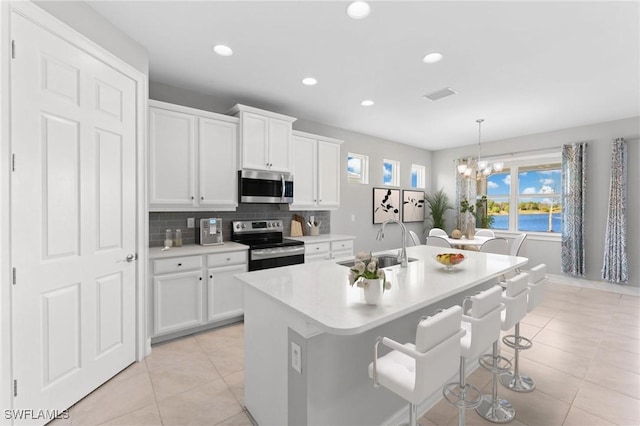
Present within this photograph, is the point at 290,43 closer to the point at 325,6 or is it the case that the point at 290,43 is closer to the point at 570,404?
the point at 325,6

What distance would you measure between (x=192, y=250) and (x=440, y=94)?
3.47 metres

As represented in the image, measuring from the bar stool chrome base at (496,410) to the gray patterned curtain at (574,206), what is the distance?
14.1 feet

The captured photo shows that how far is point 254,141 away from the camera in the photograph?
3.52 metres

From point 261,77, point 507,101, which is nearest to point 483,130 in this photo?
point 507,101

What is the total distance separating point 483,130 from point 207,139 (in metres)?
4.79

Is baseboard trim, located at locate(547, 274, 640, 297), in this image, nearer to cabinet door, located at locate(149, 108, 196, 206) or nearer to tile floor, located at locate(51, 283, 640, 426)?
tile floor, located at locate(51, 283, 640, 426)

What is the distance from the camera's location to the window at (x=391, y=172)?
19.9ft

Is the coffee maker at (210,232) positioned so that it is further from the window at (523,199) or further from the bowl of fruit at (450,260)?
the window at (523,199)

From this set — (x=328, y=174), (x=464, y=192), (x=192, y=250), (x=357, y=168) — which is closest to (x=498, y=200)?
(x=464, y=192)

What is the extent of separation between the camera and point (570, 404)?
6.61 feet

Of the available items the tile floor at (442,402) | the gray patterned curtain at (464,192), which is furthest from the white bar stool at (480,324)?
the gray patterned curtain at (464,192)

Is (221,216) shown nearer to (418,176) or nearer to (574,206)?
(418,176)

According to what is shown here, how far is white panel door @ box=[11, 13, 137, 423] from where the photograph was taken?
5.35ft

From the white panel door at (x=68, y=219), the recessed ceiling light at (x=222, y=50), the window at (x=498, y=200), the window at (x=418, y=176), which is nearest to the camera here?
the white panel door at (x=68, y=219)
